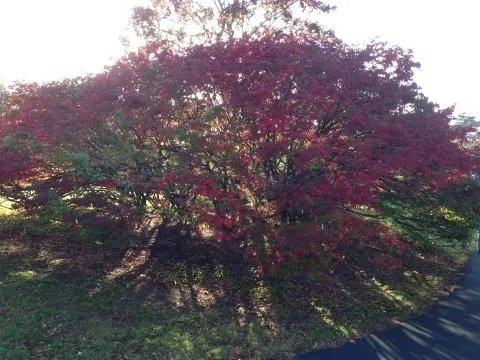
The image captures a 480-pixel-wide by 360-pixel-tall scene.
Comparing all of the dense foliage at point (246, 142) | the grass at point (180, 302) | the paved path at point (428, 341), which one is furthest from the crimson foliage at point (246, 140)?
the paved path at point (428, 341)

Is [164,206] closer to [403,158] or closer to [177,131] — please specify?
[177,131]

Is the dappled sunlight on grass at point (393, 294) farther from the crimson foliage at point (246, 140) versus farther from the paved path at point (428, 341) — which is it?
the crimson foliage at point (246, 140)

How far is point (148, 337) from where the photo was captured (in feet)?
20.9

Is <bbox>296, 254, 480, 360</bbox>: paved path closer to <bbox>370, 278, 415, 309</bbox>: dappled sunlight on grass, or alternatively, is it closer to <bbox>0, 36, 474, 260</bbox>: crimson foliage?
<bbox>370, 278, 415, 309</bbox>: dappled sunlight on grass

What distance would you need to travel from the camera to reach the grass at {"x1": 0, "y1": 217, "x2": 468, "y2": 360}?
6.18 metres

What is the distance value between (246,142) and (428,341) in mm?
4327

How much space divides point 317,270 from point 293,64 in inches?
155

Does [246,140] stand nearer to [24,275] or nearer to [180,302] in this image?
[180,302]

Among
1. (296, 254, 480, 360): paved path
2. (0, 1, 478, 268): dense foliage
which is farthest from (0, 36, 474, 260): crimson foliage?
(296, 254, 480, 360): paved path

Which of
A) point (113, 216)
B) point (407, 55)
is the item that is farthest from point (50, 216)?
point (407, 55)

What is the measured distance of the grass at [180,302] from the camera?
20.3 feet

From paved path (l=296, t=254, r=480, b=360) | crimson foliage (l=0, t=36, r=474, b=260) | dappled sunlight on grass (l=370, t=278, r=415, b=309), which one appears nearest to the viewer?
paved path (l=296, t=254, r=480, b=360)

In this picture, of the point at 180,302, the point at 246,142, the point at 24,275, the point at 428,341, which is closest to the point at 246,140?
the point at 246,142

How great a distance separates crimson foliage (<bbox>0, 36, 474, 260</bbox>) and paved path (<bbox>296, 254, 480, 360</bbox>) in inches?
63.8
